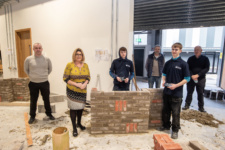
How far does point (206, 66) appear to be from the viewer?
3176 mm

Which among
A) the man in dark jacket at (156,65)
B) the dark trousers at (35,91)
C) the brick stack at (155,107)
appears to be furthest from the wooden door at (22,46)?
the brick stack at (155,107)

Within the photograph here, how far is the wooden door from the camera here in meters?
5.04

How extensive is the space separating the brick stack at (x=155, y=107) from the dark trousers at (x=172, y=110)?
0.09 m

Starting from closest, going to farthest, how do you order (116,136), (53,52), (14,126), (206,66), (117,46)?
(116,136) → (14,126) → (206,66) → (117,46) → (53,52)

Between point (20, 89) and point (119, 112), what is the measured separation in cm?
309

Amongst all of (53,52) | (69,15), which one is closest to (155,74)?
(69,15)

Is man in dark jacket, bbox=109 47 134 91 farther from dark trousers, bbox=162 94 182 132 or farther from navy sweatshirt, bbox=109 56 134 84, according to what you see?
dark trousers, bbox=162 94 182 132

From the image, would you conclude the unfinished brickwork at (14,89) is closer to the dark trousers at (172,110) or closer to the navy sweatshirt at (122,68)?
the navy sweatshirt at (122,68)

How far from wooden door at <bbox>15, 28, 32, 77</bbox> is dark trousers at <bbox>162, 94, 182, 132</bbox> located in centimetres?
470

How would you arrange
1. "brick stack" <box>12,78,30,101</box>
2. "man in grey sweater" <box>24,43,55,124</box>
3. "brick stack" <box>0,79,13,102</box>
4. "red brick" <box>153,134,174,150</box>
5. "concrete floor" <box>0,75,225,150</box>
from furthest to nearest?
"brick stack" <box>12,78,30,101</box> < "brick stack" <box>0,79,13,102</box> < "man in grey sweater" <box>24,43,55,124</box> < "concrete floor" <box>0,75,225,150</box> < "red brick" <box>153,134,174,150</box>

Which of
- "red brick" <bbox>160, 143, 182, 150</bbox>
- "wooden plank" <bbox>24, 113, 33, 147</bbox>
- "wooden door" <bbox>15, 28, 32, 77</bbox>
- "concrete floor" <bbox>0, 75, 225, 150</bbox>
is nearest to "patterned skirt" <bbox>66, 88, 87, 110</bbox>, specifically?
"concrete floor" <bbox>0, 75, 225, 150</bbox>

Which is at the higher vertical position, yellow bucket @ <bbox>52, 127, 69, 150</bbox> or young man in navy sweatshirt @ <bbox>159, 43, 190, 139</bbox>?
young man in navy sweatshirt @ <bbox>159, 43, 190, 139</bbox>

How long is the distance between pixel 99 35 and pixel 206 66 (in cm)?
254

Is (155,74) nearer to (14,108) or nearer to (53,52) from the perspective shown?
(53,52)
